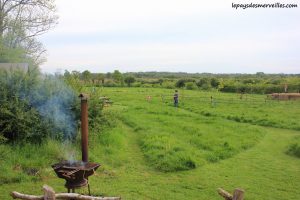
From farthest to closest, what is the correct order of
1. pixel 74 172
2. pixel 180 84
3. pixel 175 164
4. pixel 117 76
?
pixel 117 76 < pixel 180 84 < pixel 175 164 < pixel 74 172

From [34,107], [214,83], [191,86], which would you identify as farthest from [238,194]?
[214,83]

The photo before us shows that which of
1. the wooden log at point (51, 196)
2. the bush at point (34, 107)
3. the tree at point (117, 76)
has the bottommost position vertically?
the wooden log at point (51, 196)

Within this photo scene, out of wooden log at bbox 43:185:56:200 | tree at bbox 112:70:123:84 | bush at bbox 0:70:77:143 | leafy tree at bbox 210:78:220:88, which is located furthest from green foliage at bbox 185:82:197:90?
wooden log at bbox 43:185:56:200

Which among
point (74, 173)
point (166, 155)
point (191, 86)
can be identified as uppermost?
point (191, 86)

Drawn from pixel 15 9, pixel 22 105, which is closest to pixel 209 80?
pixel 15 9

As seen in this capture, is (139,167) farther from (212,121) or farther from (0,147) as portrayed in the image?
(212,121)

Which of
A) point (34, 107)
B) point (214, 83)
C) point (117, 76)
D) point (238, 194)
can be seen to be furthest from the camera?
point (117, 76)

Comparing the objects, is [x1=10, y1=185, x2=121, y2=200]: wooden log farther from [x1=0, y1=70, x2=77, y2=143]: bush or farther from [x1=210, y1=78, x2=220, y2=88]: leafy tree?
[x1=210, y1=78, x2=220, y2=88]: leafy tree

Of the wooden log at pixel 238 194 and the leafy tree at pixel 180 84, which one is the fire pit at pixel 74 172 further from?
the leafy tree at pixel 180 84

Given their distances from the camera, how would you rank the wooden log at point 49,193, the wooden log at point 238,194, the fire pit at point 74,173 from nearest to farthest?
1. the wooden log at point 238,194
2. the wooden log at point 49,193
3. the fire pit at point 74,173

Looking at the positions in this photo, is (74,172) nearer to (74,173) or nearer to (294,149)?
(74,173)

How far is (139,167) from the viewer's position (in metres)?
9.20

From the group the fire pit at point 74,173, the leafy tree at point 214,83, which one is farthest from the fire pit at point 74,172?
the leafy tree at point 214,83

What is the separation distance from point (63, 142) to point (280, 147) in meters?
7.55
